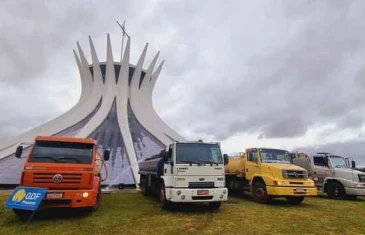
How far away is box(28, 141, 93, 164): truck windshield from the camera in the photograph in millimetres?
8695

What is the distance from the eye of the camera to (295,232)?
731 centimetres

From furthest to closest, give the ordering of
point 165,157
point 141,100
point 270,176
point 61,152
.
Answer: point 141,100 < point 270,176 < point 165,157 < point 61,152

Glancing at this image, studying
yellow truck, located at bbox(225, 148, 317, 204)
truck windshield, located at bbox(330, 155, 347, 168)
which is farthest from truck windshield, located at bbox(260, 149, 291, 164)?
truck windshield, located at bbox(330, 155, 347, 168)

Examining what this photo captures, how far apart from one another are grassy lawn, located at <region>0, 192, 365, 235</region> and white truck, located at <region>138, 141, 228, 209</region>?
0.58 m

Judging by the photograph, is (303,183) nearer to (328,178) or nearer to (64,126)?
(328,178)

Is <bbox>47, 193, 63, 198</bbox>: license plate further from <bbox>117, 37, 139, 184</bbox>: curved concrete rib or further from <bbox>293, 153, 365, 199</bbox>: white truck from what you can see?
<bbox>117, 37, 139, 184</bbox>: curved concrete rib

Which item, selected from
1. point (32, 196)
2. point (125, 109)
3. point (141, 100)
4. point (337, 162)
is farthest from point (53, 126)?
point (337, 162)

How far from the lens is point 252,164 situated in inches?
526

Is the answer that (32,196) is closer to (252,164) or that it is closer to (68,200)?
(68,200)

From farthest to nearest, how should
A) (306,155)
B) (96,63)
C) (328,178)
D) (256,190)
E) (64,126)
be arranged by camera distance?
(96,63) < (64,126) < (306,155) < (328,178) < (256,190)

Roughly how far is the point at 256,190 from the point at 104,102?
847 inches

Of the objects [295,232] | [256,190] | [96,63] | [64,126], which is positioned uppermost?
[96,63]

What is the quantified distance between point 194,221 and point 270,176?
4775 mm

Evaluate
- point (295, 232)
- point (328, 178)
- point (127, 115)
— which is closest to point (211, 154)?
point (295, 232)
